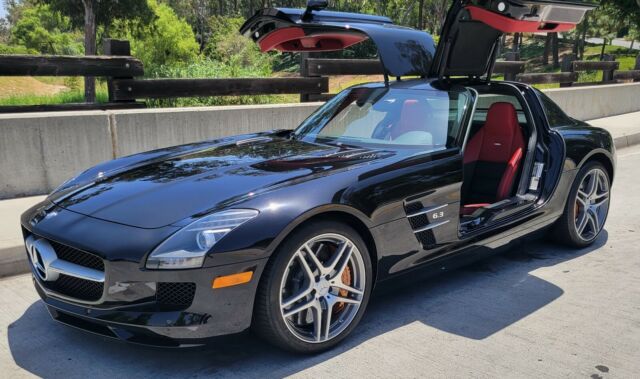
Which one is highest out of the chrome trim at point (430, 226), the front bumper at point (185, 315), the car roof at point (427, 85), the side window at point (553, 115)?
the car roof at point (427, 85)

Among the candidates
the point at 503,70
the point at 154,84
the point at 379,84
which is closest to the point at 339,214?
the point at 379,84

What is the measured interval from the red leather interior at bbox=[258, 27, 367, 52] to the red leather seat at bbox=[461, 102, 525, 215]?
127 cm

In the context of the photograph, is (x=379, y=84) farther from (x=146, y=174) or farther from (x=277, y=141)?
(x=146, y=174)

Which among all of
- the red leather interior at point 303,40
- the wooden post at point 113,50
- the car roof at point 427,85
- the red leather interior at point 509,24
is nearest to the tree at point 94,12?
the wooden post at point 113,50

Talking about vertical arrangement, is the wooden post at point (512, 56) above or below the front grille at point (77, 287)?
above

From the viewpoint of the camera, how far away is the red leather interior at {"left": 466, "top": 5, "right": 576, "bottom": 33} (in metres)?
4.16

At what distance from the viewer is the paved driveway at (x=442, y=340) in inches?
119

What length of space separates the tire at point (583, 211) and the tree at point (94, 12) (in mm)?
20533

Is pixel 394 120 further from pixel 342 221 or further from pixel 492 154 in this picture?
pixel 342 221

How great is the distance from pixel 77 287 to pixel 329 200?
1340 mm

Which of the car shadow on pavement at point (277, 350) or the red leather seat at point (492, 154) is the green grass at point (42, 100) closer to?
the red leather seat at point (492, 154)

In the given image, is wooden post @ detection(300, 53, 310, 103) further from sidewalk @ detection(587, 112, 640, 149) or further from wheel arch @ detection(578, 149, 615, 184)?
sidewalk @ detection(587, 112, 640, 149)

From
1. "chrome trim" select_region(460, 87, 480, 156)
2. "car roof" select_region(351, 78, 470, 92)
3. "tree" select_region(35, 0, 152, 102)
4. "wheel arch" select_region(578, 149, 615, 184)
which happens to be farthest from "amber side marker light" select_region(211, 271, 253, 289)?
"tree" select_region(35, 0, 152, 102)

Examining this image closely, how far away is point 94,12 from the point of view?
72.7 ft
